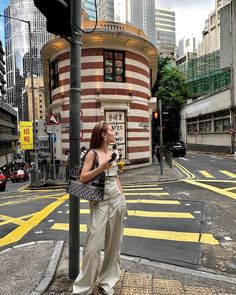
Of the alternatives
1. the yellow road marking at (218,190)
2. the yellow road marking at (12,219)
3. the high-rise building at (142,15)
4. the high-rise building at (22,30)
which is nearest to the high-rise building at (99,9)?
the high-rise building at (22,30)

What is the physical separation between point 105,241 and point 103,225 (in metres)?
0.31

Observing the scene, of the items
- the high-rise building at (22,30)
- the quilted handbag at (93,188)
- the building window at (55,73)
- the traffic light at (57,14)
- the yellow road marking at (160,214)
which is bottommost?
the yellow road marking at (160,214)

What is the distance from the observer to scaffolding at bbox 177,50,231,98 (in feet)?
183

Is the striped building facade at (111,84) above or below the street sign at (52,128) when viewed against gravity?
above

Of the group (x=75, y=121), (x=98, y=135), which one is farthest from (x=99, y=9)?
(x=98, y=135)

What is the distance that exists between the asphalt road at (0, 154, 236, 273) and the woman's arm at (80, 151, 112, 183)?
2319 millimetres

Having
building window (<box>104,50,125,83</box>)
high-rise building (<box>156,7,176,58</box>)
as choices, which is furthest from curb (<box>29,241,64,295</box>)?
Answer: high-rise building (<box>156,7,176,58</box>)

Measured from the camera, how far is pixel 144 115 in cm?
2106

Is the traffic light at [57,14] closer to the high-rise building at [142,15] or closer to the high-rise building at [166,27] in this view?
the high-rise building at [142,15]

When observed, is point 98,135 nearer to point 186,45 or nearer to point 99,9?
point 99,9

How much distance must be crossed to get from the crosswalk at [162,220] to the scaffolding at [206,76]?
47433 mm

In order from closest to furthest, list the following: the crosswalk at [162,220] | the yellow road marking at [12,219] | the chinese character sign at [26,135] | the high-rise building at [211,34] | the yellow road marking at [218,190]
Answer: the crosswalk at [162,220] < the yellow road marking at [12,219] < the yellow road marking at [218,190] < the chinese character sign at [26,135] < the high-rise building at [211,34]

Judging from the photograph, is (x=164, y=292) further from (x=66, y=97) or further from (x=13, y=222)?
(x=66, y=97)

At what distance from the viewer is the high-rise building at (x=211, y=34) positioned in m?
95.2
